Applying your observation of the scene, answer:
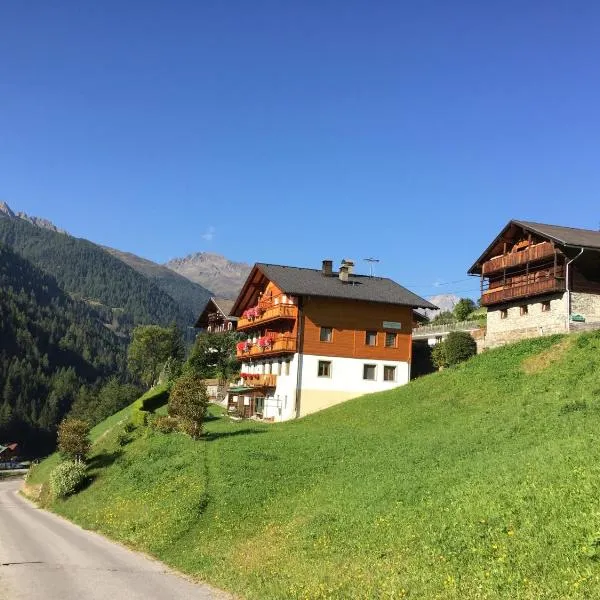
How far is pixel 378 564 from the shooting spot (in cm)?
1361

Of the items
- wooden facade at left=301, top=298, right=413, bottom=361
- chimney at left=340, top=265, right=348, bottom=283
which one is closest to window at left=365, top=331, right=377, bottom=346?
wooden facade at left=301, top=298, right=413, bottom=361

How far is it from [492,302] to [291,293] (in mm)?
17398

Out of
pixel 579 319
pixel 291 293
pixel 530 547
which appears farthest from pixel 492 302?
pixel 530 547

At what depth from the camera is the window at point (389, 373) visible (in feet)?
169

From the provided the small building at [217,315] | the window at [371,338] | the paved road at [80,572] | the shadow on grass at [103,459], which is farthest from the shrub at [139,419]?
the small building at [217,315]

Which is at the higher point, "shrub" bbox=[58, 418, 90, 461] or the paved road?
"shrub" bbox=[58, 418, 90, 461]

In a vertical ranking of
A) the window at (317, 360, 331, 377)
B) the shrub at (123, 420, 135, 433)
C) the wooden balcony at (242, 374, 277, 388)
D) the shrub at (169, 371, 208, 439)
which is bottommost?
the shrub at (123, 420, 135, 433)

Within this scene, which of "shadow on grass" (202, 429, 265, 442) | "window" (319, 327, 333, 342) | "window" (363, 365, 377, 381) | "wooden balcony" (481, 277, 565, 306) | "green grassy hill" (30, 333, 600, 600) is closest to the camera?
"green grassy hill" (30, 333, 600, 600)

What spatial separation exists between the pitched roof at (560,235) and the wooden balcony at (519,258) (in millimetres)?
940

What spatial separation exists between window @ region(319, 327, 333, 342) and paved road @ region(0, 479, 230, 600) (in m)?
26.6

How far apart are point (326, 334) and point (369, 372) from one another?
4902 mm

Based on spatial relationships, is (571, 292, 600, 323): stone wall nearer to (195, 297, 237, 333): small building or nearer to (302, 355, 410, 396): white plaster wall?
(302, 355, 410, 396): white plaster wall

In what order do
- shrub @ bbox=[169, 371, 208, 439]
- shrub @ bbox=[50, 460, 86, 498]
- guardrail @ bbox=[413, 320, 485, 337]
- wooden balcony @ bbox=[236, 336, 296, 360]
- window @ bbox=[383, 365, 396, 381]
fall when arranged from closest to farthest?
shrub @ bbox=[50, 460, 86, 498] → shrub @ bbox=[169, 371, 208, 439] → wooden balcony @ bbox=[236, 336, 296, 360] → window @ bbox=[383, 365, 396, 381] → guardrail @ bbox=[413, 320, 485, 337]

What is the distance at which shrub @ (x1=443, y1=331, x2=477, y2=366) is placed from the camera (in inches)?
1927
